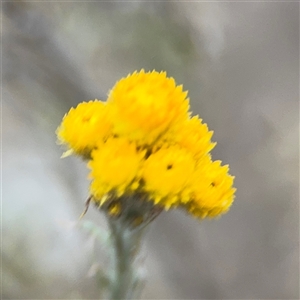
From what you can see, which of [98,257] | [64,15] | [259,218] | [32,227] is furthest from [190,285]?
[64,15]

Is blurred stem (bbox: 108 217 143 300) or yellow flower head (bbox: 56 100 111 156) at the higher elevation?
yellow flower head (bbox: 56 100 111 156)

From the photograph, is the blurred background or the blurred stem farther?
the blurred background

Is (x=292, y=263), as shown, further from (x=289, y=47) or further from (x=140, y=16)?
(x=140, y=16)

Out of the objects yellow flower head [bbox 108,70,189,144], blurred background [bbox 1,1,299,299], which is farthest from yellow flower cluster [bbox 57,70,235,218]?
blurred background [bbox 1,1,299,299]

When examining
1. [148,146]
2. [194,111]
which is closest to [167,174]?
[148,146]

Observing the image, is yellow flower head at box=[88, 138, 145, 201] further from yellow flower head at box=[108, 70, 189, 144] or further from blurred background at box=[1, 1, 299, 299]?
blurred background at box=[1, 1, 299, 299]

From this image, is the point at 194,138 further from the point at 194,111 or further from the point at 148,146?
the point at 194,111

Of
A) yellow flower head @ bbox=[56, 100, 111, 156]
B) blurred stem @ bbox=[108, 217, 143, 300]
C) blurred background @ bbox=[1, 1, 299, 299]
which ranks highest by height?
blurred background @ bbox=[1, 1, 299, 299]

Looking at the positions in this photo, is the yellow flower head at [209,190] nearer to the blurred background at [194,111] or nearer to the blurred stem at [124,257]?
the blurred stem at [124,257]
